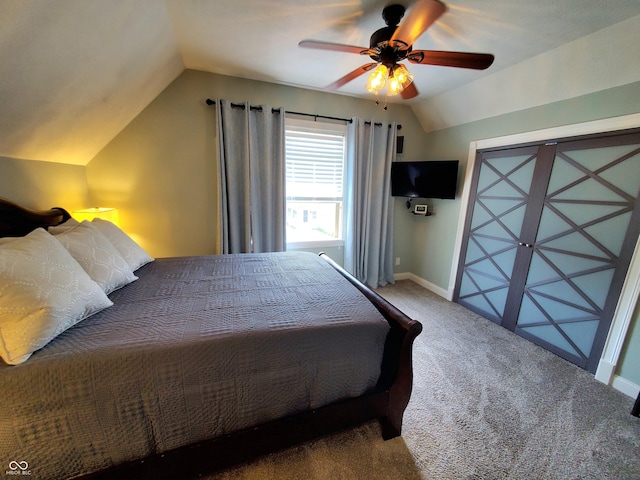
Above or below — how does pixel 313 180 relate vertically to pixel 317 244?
above

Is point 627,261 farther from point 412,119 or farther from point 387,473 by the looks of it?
point 412,119

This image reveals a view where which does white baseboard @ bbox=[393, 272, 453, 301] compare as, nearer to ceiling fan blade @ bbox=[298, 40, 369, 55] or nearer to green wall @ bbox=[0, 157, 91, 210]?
ceiling fan blade @ bbox=[298, 40, 369, 55]

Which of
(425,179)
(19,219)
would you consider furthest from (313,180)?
(19,219)

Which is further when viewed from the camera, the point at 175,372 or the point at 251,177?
the point at 251,177

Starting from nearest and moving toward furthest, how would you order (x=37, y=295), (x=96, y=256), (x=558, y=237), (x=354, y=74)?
(x=37, y=295), (x=96, y=256), (x=354, y=74), (x=558, y=237)

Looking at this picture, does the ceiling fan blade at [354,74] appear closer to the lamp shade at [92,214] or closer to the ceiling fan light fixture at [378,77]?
the ceiling fan light fixture at [378,77]

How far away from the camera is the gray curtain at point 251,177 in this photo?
106 inches

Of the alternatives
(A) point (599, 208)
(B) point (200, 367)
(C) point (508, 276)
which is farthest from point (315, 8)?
(C) point (508, 276)

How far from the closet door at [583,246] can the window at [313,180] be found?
87.4 inches

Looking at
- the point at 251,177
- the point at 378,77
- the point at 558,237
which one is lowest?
the point at 558,237

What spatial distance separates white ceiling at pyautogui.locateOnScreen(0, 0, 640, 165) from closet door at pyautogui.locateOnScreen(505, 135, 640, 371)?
0.95 m

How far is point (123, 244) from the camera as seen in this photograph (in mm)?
1849

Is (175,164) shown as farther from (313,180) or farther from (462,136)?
(462,136)

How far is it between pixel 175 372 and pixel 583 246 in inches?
123
